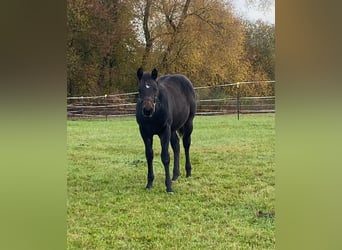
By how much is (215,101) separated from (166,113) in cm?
18

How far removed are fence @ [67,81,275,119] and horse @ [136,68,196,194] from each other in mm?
35

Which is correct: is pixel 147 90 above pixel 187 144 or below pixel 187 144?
above

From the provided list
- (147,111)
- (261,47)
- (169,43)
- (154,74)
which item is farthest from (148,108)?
(261,47)

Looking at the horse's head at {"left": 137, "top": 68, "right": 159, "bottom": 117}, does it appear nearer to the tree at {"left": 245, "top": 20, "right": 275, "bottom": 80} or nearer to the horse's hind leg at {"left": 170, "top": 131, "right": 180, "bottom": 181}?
the horse's hind leg at {"left": 170, "top": 131, "right": 180, "bottom": 181}

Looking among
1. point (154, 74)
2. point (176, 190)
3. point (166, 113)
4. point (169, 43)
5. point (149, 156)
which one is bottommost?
point (176, 190)

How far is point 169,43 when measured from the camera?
163 centimetres

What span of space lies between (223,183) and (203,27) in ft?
1.82

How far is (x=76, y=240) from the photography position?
154cm

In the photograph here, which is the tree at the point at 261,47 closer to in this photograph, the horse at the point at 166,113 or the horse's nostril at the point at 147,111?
the horse at the point at 166,113

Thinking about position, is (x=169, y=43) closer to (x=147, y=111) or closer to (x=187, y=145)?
(x=147, y=111)

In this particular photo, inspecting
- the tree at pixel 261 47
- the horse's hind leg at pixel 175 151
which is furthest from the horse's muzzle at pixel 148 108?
the tree at pixel 261 47

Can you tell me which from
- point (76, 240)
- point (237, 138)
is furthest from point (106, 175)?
point (237, 138)
